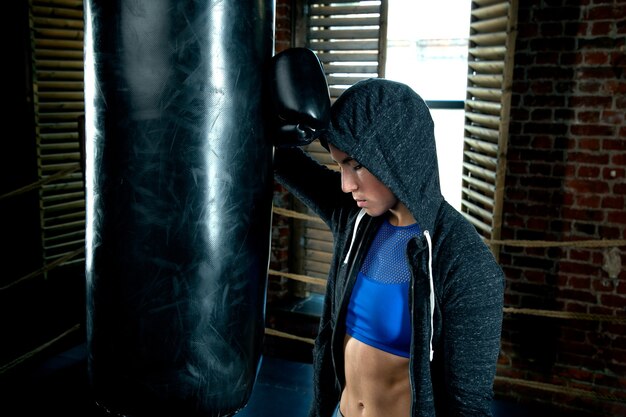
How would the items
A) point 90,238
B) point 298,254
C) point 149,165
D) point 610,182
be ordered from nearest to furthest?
point 149,165
point 90,238
point 610,182
point 298,254

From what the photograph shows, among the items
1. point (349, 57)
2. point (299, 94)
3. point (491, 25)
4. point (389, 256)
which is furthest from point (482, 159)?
point (299, 94)

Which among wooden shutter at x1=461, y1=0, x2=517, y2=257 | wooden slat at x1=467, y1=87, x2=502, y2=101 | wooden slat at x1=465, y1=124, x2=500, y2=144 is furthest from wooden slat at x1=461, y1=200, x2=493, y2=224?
wooden slat at x1=467, y1=87, x2=502, y2=101

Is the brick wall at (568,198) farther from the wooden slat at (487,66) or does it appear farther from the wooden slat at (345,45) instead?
the wooden slat at (345,45)

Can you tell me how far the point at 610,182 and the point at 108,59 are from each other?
116 inches

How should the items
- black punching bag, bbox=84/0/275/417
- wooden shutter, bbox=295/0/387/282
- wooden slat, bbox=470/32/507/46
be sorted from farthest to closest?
wooden shutter, bbox=295/0/387/282
wooden slat, bbox=470/32/507/46
black punching bag, bbox=84/0/275/417

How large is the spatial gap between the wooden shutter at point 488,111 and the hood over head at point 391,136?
72.6 inches

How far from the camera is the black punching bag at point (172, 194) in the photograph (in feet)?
4.12

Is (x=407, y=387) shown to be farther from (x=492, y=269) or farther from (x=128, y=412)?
(x=128, y=412)

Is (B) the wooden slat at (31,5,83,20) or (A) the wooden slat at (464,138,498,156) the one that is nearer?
(A) the wooden slat at (464,138,498,156)

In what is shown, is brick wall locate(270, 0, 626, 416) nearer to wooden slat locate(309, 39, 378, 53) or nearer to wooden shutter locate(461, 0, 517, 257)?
wooden shutter locate(461, 0, 517, 257)

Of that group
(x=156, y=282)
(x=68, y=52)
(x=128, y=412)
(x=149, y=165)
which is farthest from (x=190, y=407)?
(x=68, y=52)

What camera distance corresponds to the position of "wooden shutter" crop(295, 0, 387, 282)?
385 cm

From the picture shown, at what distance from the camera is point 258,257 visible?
144 centimetres

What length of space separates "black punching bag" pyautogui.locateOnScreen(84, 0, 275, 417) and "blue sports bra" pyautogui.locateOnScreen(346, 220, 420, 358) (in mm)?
404
